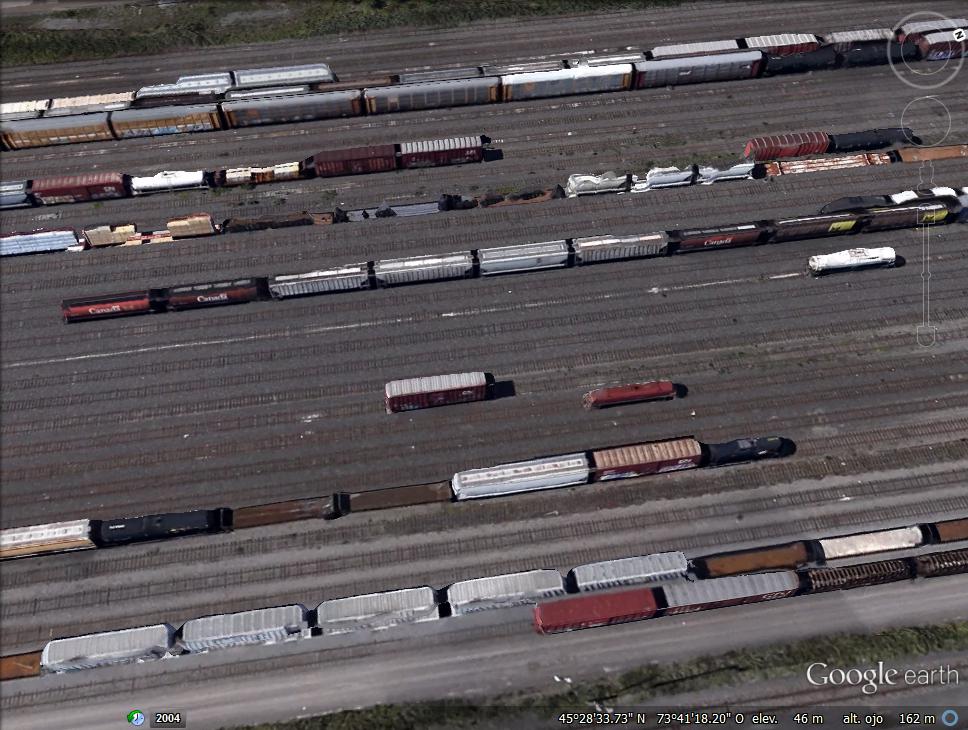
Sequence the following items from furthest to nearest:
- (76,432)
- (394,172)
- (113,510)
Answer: (394,172) < (76,432) < (113,510)

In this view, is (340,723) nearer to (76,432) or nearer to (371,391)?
(371,391)

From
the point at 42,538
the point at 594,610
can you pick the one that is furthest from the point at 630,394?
the point at 42,538

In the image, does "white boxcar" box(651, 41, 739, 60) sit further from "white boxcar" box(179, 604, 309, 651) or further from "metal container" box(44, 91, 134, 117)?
"white boxcar" box(179, 604, 309, 651)

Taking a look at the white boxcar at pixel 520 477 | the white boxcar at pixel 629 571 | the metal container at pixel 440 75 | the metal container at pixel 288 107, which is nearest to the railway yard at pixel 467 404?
the metal container at pixel 288 107

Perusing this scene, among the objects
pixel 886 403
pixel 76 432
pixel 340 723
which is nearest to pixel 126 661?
pixel 340 723

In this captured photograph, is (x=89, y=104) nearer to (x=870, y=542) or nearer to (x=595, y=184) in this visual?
(x=595, y=184)

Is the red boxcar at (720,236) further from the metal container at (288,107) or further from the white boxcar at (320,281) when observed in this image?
the metal container at (288,107)
